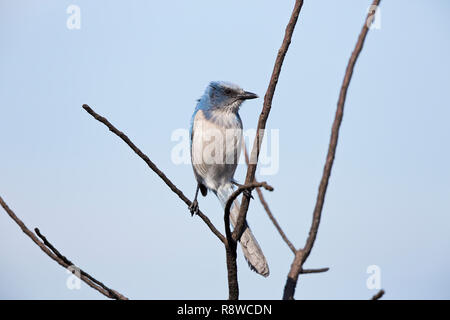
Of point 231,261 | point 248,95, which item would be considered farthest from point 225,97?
point 231,261

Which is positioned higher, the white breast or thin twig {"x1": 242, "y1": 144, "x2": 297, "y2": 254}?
the white breast

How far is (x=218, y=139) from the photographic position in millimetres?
5805

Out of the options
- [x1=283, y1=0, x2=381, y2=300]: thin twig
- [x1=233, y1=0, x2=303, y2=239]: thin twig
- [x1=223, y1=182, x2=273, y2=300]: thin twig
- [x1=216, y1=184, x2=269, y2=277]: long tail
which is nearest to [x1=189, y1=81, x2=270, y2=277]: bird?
[x1=216, y1=184, x2=269, y2=277]: long tail

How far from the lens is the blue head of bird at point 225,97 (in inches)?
243

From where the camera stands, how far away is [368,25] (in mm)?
2301

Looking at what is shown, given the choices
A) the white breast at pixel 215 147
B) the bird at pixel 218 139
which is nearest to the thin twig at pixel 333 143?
the bird at pixel 218 139

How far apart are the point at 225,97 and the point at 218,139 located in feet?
2.22

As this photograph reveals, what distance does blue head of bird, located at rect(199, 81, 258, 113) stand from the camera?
616 cm

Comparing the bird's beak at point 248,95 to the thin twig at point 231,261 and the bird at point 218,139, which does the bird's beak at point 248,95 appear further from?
the thin twig at point 231,261

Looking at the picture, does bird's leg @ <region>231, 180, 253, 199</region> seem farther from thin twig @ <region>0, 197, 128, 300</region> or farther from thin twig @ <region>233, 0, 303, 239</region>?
thin twig @ <region>0, 197, 128, 300</region>

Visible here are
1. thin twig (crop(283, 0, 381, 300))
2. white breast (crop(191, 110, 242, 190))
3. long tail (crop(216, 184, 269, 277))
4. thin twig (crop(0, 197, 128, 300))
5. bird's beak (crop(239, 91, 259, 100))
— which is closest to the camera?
thin twig (crop(283, 0, 381, 300))

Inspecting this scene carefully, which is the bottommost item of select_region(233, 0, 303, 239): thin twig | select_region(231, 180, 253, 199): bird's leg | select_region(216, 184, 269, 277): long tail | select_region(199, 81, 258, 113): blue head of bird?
select_region(216, 184, 269, 277): long tail
